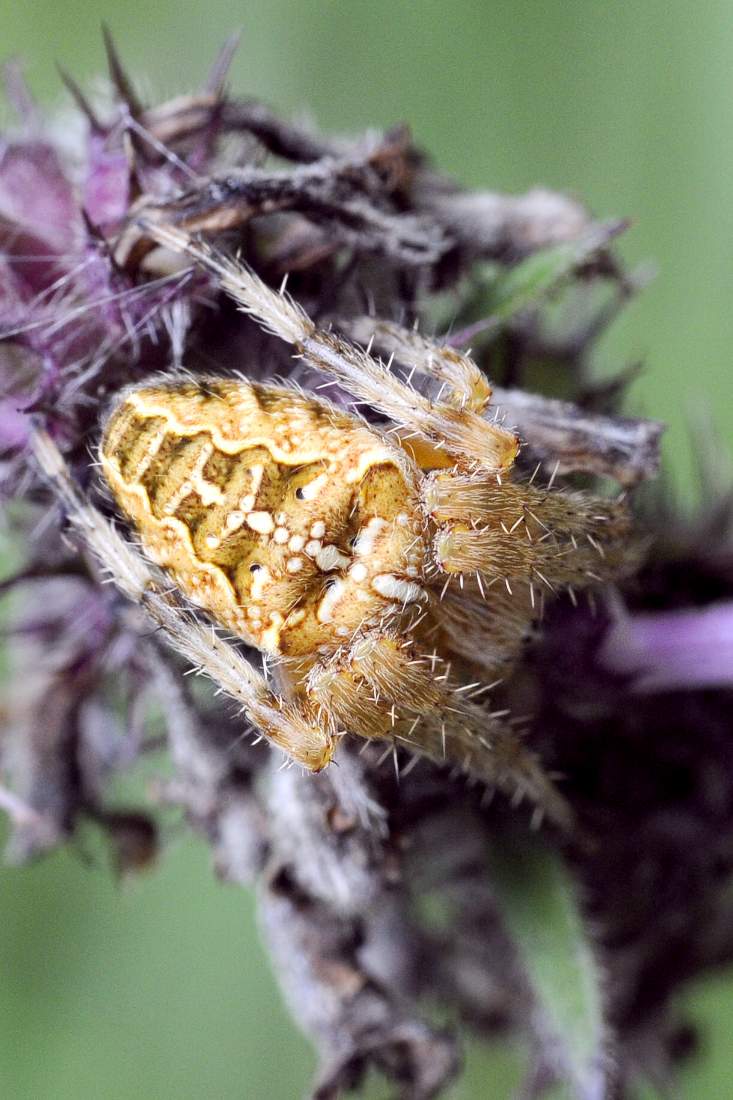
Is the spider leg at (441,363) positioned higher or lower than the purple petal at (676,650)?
higher

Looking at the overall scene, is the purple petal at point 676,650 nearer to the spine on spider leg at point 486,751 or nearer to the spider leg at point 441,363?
the spine on spider leg at point 486,751

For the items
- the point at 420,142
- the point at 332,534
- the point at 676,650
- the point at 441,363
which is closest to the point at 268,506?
the point at 332,534

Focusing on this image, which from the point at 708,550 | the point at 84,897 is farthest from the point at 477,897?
the point at 84,897

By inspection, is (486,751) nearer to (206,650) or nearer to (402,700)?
(402,700)

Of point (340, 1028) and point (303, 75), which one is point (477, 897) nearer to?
point (340, 1028)

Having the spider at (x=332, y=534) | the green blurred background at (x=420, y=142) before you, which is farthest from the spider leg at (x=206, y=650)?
the green blurred background at (x=420, y=142)

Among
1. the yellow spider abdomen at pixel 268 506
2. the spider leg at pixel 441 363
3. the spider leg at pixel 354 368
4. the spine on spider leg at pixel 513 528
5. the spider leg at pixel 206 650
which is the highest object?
the spider leg at pixel 441 363

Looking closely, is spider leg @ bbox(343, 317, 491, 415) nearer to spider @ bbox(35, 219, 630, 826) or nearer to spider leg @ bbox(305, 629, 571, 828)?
spider @ bbox(35, 219, 630, 826)
